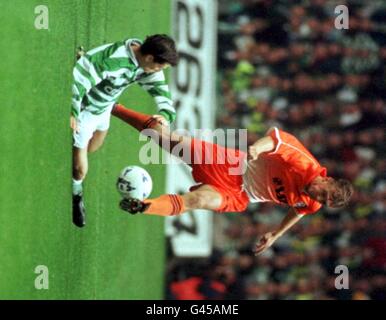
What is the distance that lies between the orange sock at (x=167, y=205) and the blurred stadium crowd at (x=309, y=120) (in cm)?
44

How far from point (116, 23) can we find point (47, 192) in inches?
44.5

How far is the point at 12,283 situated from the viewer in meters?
4.45

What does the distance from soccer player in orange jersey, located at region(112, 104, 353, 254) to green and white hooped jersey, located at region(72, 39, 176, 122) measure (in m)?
0.15

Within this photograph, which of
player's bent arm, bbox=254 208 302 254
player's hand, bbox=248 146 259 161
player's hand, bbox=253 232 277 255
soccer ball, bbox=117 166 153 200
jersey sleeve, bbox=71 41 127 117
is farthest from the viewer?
player's hand, bbox=253 232 277 255

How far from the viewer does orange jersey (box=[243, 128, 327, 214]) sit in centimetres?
450

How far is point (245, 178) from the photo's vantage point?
15.0 ft

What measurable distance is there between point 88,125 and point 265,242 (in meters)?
1.41

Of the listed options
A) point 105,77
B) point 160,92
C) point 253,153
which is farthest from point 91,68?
point 253,153

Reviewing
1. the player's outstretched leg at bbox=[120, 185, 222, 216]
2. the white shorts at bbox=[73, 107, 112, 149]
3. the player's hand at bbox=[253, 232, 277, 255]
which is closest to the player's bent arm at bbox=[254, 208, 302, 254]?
the player's hand at bbox=[253, 232, 277, 255]

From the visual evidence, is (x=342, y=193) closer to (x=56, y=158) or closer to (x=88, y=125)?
(x=88, y=125)

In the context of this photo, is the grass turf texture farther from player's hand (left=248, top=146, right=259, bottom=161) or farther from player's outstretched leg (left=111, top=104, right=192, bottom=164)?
player's hand (left=248, top=146, right=259, bottom=161)

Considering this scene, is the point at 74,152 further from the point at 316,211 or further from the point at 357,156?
the point at 357,156

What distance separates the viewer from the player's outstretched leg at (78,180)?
4.58 meters

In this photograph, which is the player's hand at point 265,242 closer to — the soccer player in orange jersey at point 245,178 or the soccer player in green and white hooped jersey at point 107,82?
the soccer player in orange jersey at point 245,178
